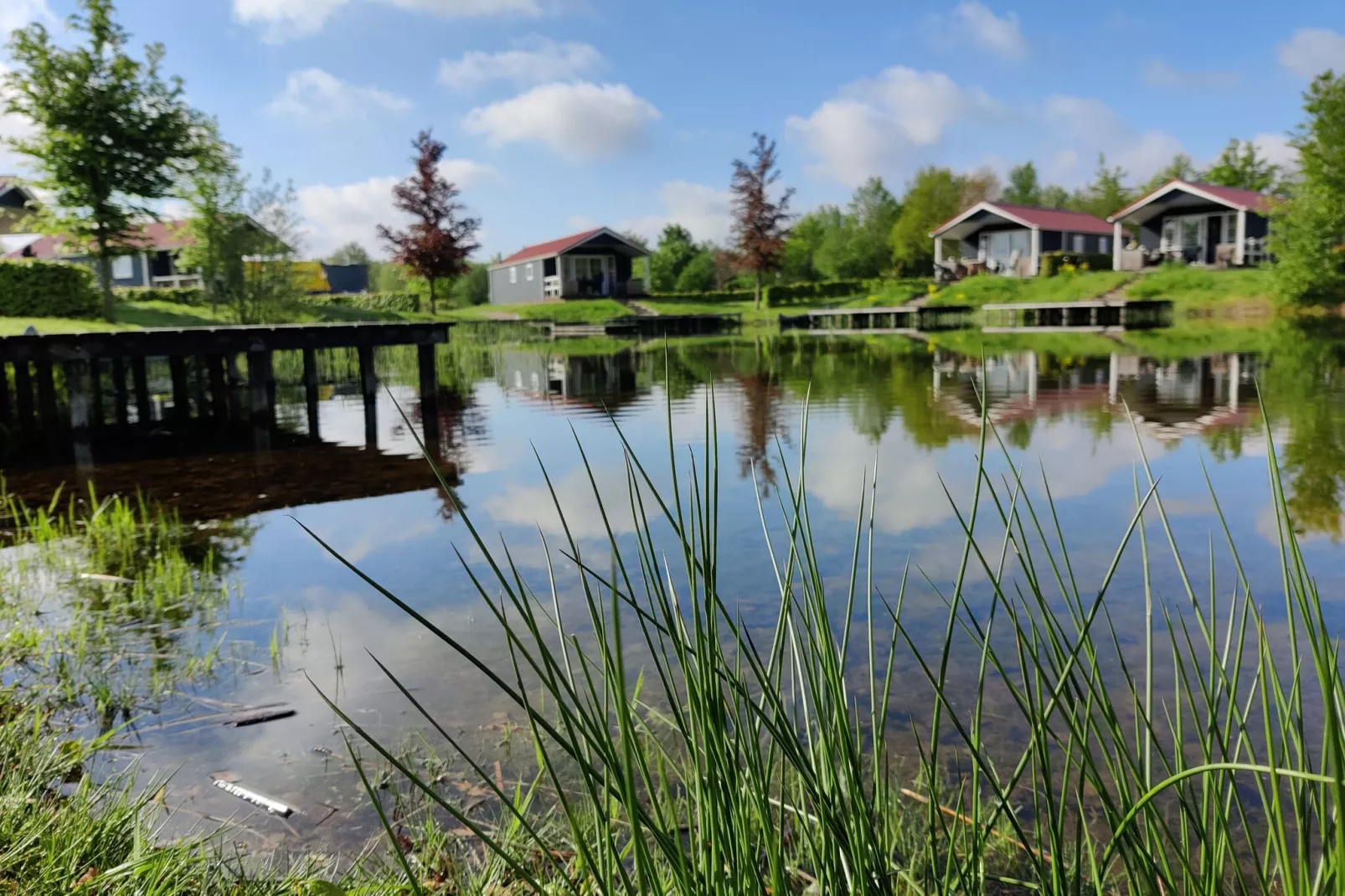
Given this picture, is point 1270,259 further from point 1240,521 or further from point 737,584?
point 737,584

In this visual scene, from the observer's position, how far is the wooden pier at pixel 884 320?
30.1 meters

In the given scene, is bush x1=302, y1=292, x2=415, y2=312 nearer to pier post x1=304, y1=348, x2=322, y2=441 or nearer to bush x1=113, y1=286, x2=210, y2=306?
bush x1=113, y1=286, x2=210, y2=306

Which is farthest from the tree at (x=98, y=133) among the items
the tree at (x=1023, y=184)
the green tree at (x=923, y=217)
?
the tree at (x=1023, y=184)

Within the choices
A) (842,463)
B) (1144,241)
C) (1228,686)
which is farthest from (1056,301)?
(1228,686)

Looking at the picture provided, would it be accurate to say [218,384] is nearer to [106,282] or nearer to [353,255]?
[106,282]

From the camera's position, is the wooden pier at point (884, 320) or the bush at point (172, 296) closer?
the bush at point (172, 296)

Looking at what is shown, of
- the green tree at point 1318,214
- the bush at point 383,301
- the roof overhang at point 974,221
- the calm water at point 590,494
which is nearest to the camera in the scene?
the calm water at point 590,494

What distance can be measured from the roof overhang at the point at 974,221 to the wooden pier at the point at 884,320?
6.22 m

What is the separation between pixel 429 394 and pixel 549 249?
32.3 metres

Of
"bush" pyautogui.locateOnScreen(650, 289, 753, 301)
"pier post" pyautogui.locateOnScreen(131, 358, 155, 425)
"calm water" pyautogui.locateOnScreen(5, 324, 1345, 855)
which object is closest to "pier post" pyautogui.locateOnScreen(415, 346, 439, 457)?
"calm water" pyautogui.locateOnScreen(5, 324, 1345, 855)

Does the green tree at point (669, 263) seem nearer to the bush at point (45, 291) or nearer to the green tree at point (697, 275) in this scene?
the green tree at point (697, 275)

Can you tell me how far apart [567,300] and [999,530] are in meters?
34.8

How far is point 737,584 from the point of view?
13.3 feet

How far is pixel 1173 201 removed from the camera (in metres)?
32.8
